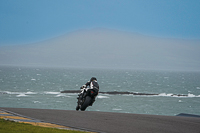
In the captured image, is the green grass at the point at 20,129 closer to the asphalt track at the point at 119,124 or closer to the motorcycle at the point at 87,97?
the asphalt track at the point at 119,124

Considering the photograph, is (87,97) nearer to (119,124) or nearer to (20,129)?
(119,124)

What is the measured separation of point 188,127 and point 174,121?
1303 mm

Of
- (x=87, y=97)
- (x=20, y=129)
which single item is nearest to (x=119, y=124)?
(x=20, y=129)

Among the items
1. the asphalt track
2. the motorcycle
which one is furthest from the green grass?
the motorcycle

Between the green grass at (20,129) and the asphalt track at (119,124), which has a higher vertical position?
the green grass at (20,129)

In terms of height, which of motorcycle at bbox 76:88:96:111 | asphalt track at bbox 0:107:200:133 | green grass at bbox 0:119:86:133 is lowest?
asphalt track at bbox 0:107:200:133

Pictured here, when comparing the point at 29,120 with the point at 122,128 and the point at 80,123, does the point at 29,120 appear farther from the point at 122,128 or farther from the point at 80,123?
the point at 122,128

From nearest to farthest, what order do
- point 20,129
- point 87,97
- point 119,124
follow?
point 20,129 → point 119,124 → point 87,97

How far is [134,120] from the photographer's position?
12359 mm

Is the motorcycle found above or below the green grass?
above

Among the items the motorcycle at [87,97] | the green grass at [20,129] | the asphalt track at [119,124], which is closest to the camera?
the green grass at [20,129]

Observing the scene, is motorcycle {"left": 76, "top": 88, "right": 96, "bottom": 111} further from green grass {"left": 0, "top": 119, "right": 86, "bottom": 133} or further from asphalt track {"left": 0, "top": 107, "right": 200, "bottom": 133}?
green grass {"left": 0, "top": 119, "right": 86, "bottom": 133}

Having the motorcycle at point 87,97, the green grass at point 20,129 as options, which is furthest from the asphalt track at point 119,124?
the motorcycle at point 87,97

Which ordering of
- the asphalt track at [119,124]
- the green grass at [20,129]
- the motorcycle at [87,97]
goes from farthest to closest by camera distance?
the motorcycle at [87,97] → the asphalt track at [119,124] → the green grass at [20,129]
